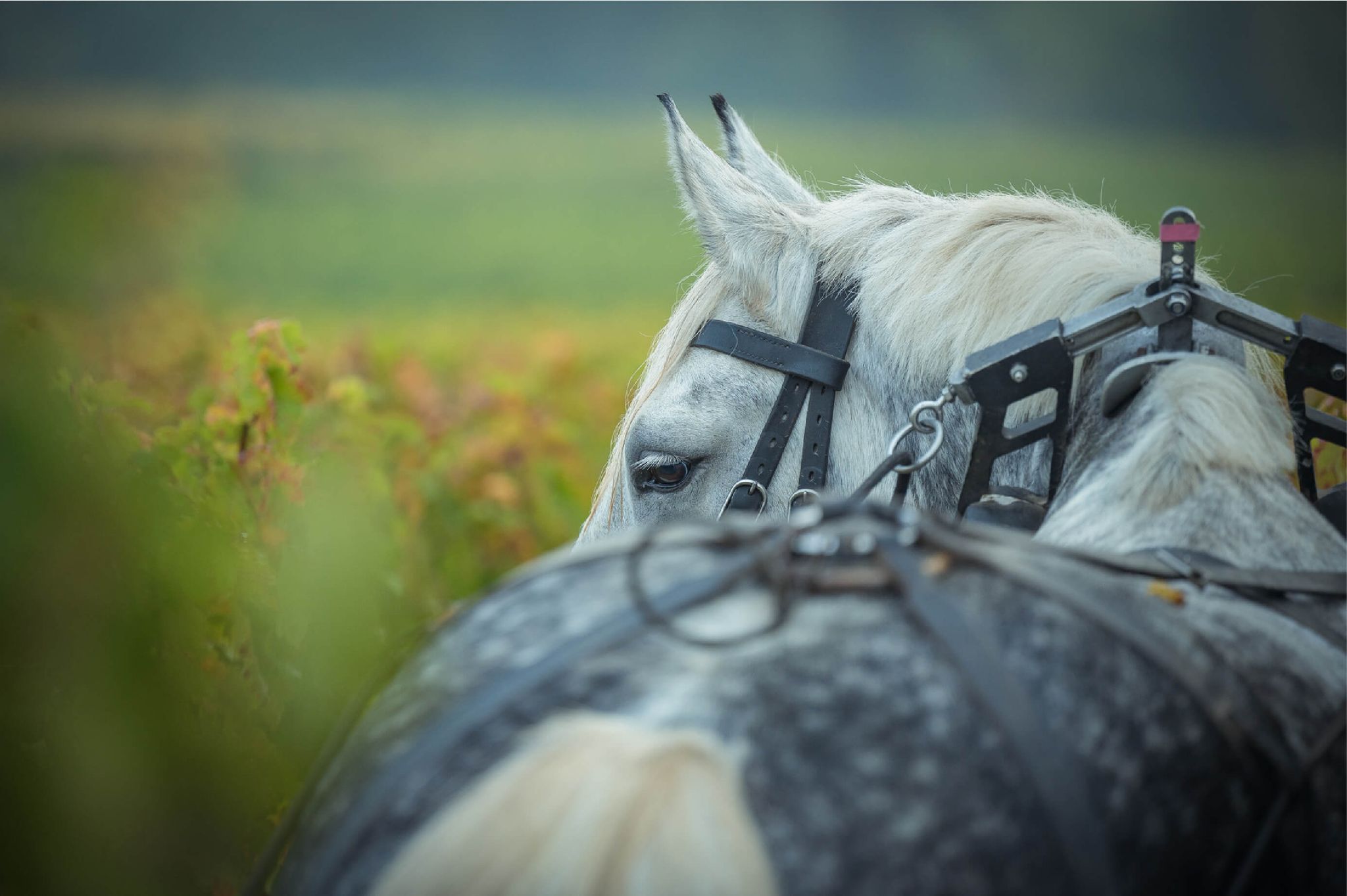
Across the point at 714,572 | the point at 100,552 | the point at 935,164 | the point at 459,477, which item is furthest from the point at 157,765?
the point at 935,164

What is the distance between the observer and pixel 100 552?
1931 mm

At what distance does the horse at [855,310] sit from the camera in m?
2.01

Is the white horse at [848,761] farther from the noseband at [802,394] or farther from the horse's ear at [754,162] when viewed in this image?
the horse's ear at [754,162]

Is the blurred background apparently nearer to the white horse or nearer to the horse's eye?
the white horse

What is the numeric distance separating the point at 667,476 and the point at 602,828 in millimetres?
1326

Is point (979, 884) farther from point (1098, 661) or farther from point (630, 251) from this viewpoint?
point (630, 251)

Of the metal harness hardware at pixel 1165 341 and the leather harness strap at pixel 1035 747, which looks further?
the metal harness hardware at pixel 1165 341

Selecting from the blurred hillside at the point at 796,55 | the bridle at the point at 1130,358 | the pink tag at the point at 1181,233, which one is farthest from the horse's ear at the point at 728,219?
the blurred hillside at the point at 796,55

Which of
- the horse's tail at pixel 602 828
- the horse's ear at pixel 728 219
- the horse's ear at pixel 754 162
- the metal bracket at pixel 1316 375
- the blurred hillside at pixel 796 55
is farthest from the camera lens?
the blurred hillside at pixel 796 55

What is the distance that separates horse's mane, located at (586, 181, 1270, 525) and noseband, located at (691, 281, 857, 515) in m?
0.06

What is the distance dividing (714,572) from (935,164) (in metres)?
10.9

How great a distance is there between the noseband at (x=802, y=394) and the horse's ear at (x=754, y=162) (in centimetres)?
50

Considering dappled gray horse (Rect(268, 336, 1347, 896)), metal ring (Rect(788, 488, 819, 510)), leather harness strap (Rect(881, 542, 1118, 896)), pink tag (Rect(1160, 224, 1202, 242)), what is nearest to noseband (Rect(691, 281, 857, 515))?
metal ring (Rect(788, 488, 819, 510))

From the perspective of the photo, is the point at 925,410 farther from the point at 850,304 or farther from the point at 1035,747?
the point at 1035,747
